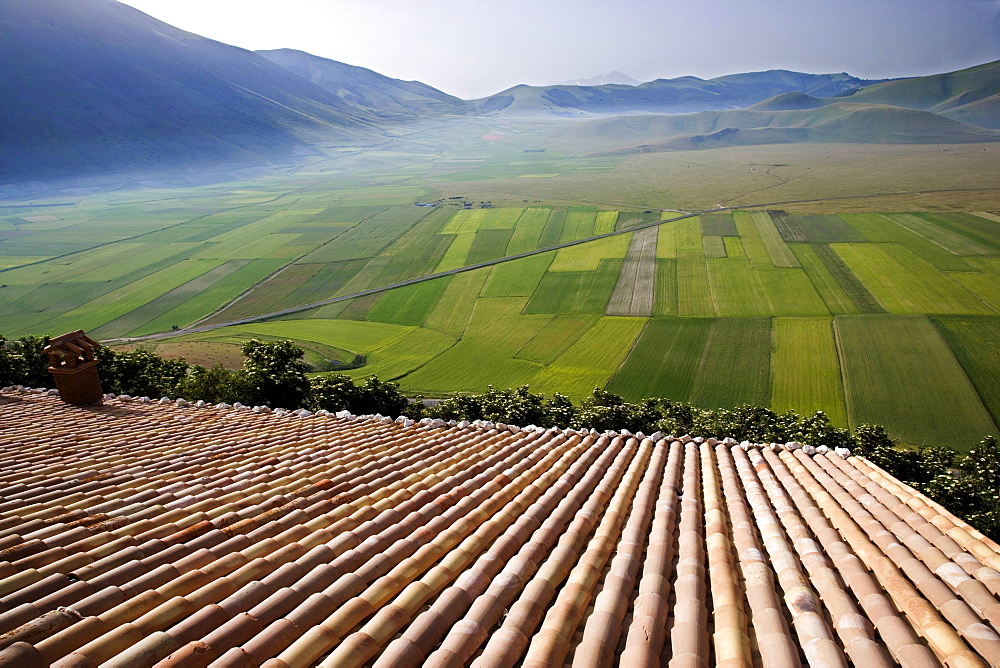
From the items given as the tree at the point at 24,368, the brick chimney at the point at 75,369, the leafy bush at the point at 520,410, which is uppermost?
the brick chimney at the point at 75,369

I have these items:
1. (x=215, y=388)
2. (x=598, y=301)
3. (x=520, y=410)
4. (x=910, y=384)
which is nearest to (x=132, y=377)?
(x=215, y=388)

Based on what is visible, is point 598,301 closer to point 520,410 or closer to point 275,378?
point 520,410

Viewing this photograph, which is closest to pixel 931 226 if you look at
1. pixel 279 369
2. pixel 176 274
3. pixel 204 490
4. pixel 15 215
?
pixel 279 369

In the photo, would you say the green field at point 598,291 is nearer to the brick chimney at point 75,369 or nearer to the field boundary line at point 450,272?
the field boundary line at point 450,272

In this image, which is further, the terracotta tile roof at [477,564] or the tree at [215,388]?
the tree at [215,388]

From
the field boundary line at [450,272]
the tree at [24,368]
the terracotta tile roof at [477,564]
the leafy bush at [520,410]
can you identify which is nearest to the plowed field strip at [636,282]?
the field boundary line at [450,272]

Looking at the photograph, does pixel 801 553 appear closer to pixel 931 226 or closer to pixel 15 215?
pixel 931 226
